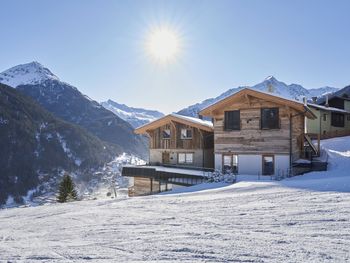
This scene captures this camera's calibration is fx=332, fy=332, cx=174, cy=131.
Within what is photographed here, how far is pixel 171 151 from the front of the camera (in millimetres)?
28703

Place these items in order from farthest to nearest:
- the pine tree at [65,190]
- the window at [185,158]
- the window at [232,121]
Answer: the pine tree at [65,190], the window at [185,158], the window at [232,121]

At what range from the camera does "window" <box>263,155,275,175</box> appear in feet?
72.7

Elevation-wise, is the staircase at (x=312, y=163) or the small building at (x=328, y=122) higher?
the small building at (x=328, y=122)

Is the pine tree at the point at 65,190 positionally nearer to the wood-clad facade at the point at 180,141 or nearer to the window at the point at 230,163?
the wood-clad facade at the point at 180,141

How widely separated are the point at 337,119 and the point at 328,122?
11.2 feet

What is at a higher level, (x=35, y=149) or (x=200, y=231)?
(x=200, y=231)

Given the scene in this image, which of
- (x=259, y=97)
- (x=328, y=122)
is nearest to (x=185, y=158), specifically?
(x=259, y=97)

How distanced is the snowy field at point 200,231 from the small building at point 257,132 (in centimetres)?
917

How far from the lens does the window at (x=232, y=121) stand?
2350 centimetres

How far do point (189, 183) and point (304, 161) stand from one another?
796 cm

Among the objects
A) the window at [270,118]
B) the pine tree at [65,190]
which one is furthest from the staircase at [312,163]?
the pine tree at [65,190]

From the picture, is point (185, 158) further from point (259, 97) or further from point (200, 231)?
point (200, 231)

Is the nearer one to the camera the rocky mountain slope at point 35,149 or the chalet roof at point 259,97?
the chalet roof at point 259,97

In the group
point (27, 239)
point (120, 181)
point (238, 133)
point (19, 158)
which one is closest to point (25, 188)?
point (19, 158)
